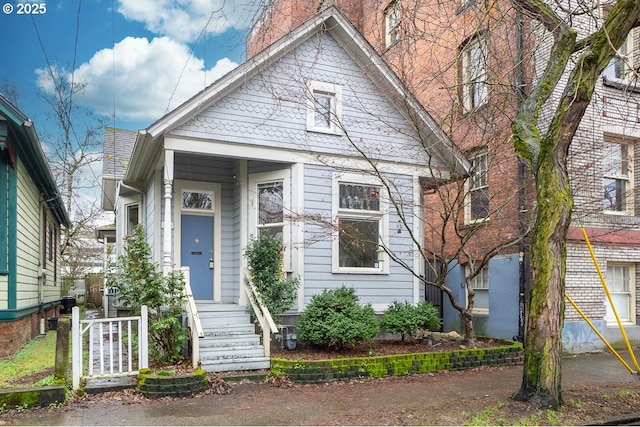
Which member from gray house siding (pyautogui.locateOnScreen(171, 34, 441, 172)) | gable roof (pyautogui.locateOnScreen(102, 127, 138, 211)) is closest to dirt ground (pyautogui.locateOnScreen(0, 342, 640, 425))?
gray house siding (pyautogui.locateOnScreen(171, 34, 441, 172))

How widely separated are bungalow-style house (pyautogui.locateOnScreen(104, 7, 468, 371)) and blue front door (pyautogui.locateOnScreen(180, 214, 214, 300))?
21mm

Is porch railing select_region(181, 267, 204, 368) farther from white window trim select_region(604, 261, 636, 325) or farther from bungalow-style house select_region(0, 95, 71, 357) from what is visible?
white window trim select_region(604, 261, 636, 325)

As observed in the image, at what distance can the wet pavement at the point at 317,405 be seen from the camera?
602 centimetres

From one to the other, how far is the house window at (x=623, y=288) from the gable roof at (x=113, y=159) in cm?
1271

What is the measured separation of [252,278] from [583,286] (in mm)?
7560

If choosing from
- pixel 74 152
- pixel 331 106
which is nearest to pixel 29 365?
pixel 331 106

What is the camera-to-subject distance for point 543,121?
11898 millimetres

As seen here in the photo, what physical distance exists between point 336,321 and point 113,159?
1004cm

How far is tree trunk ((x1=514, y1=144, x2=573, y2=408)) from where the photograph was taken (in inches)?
245

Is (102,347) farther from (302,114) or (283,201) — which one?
(302,114)

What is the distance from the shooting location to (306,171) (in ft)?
35.3

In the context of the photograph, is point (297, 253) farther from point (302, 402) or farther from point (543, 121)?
point (543, 121)

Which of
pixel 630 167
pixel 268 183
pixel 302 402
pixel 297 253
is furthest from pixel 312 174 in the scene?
pixel 630 167

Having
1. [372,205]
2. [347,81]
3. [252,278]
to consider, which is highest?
[347,81]
